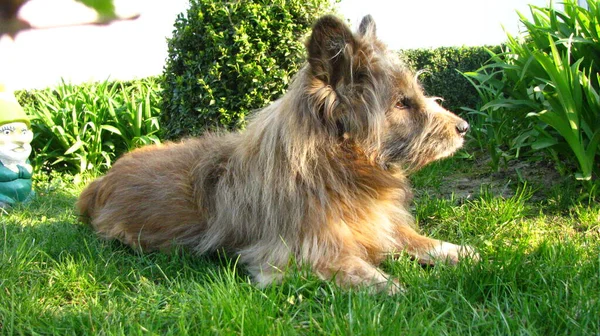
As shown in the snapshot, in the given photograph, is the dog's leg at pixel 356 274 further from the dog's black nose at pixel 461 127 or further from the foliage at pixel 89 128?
the foliage at pixel 89 128

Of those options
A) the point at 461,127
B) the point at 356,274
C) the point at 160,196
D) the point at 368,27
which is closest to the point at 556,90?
the point at 461,127

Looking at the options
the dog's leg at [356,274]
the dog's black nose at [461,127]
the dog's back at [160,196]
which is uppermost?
the dog's black nose at [461,127]

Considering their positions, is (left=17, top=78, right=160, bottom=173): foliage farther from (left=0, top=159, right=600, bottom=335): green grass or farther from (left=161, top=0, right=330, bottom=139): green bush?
(left=0, top=159, right=600, bottom=335): green grass

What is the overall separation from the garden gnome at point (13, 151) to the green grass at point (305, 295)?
6.41ft

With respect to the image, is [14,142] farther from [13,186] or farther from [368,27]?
[368,27]

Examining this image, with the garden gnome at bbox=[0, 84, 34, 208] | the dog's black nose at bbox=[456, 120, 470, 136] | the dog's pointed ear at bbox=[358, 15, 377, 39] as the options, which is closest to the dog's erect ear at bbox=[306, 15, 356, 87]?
the dog's pointed ear at bbox=[358, 15, 377, 39]

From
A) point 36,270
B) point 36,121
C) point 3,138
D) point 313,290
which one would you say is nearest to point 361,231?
point 313,290

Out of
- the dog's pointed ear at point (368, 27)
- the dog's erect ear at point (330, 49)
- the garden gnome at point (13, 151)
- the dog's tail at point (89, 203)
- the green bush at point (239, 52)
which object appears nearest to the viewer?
the dog's erect ear at point (330, 49)

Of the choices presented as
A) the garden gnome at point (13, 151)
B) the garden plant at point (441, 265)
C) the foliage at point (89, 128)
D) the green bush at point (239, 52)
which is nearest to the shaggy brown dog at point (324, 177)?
the garden plant at point (441, 265)

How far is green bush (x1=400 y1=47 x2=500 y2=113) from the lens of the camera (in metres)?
6.85

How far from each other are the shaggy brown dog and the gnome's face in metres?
2.66

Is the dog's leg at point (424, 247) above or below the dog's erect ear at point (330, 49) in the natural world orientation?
below

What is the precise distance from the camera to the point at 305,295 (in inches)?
99.4

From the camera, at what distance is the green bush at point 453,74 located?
6852mm
